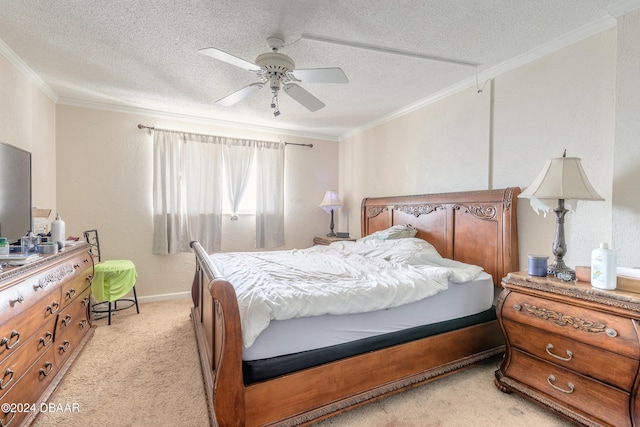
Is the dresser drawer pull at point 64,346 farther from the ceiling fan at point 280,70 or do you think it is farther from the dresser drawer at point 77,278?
the ceiling fan at point 280,70

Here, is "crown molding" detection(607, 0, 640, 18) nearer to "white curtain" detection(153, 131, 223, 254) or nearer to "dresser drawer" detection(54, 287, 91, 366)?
"white curtain" detection(153, 131, 223, 254)

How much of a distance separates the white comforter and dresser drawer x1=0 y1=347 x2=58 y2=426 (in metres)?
1.14

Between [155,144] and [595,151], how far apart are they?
4486 millimetres

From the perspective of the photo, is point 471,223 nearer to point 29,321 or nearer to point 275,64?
point 275,64

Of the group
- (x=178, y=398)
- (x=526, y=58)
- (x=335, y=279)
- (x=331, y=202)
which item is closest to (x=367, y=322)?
(x=335, y=279)

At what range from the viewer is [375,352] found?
1.80 m

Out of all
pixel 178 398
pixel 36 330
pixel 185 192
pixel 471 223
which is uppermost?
pixel 185 192

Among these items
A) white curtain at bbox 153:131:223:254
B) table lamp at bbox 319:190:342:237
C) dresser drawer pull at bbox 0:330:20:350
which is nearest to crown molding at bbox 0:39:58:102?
white curtain at bbox 153:131:223:254

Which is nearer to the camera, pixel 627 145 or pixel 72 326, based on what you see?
pixel 627 145

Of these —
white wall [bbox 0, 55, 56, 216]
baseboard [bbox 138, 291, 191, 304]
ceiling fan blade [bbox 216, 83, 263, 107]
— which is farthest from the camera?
baseboard [bbox 138, 291, 191, 304]

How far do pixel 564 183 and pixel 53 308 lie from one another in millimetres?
3392

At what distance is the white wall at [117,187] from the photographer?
11.3 ft

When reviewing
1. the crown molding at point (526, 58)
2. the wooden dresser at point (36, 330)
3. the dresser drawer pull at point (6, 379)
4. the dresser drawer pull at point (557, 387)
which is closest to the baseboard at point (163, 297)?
the wooden dresser at point (36, 330)

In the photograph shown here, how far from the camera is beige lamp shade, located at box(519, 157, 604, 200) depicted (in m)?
1.78
